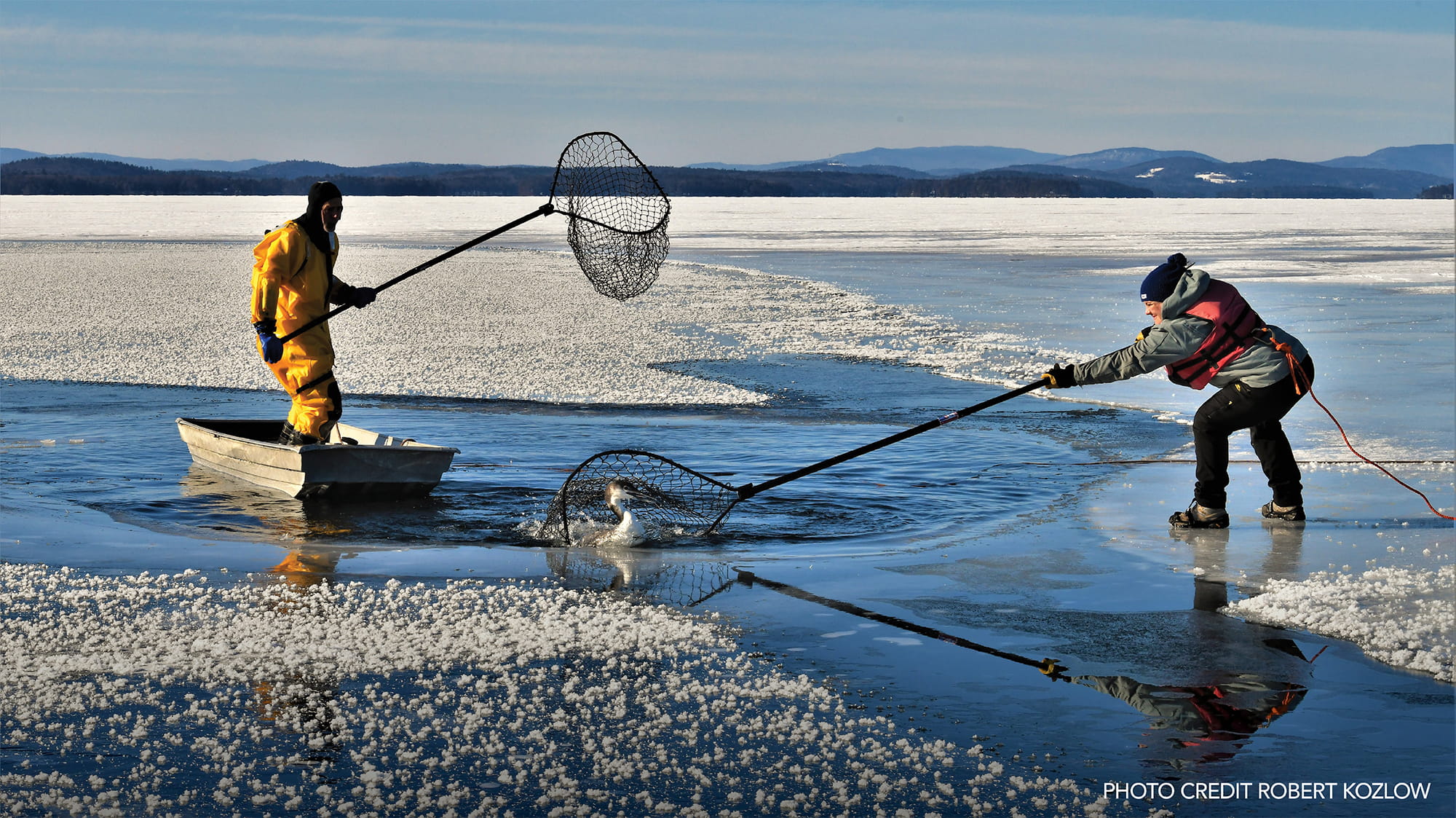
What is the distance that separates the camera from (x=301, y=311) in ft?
22.2

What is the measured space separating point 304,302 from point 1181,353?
4331mm

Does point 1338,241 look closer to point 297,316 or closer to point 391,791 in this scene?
point 297,316

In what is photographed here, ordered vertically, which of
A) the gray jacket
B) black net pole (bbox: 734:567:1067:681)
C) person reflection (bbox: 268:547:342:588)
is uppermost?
the gray jacket

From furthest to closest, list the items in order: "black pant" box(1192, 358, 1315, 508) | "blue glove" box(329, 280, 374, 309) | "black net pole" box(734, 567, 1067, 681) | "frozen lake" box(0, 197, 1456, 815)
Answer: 1. "blue glove" box(329, 280, 374, 309)
2. "black pant" box(1192, 358, 1315, 508)
3. "black net pole" box(734, 567, 1067, 681)
4. "frozen lake" box(0, 197, 1456, 815)

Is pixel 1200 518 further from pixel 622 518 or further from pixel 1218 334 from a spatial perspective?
pixel 622 518

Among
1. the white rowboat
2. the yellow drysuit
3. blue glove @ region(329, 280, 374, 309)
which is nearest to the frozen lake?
the white rowboat

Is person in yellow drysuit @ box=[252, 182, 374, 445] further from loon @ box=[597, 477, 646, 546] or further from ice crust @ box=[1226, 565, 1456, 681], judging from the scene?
ice crust @ box=[1226, 565, 1456, 681]

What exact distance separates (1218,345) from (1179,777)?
315 cm

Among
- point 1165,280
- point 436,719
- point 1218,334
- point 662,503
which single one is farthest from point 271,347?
point 1218,334

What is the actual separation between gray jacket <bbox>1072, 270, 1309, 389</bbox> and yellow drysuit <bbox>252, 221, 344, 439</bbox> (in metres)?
3.78

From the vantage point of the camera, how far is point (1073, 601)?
16.8ft

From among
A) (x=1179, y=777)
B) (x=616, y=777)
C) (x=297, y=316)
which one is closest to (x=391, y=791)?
(x=616, y=777)

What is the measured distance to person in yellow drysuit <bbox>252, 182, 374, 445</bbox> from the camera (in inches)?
260

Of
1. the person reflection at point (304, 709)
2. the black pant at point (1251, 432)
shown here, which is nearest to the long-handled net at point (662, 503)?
the black pant at point (1251, 432)
